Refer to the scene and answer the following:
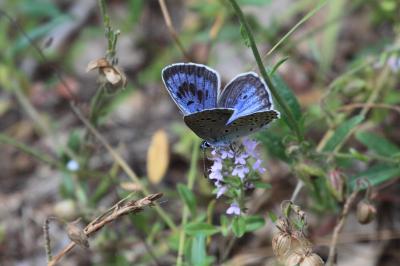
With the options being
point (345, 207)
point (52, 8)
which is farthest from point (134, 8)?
point (345, 207)

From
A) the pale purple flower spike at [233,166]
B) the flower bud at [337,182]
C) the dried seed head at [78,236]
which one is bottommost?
the flower bud at [337,182]

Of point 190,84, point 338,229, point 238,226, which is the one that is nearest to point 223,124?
point 190,84

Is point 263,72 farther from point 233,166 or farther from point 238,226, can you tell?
point 238,226

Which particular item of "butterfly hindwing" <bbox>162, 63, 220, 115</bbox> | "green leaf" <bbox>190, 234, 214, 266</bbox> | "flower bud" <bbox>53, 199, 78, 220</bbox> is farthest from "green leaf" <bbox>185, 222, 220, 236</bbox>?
"flower bud" <bbox>53, 199, 78, 220</bbox>

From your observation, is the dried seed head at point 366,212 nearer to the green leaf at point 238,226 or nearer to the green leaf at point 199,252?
the green leaf at point 238,226

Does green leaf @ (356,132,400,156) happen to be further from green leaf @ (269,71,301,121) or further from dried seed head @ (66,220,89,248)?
dried seed head @ (66,220,89,248)

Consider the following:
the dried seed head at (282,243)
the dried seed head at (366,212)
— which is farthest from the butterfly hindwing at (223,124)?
the dried seed head at (366,212)

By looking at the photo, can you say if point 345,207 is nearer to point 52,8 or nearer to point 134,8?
point 134,8
